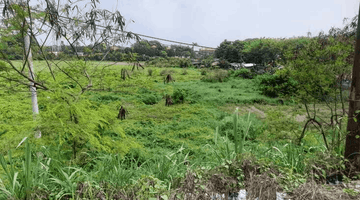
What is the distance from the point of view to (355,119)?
2232 mm

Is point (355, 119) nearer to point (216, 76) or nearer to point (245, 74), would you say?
point (216, 76)

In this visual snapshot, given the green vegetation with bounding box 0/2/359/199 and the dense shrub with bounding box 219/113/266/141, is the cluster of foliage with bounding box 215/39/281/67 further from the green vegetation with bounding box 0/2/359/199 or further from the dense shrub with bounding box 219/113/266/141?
the dense shrub with bounding box 219/113/266/141

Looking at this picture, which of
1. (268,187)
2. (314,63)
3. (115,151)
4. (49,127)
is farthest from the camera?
(314,63)

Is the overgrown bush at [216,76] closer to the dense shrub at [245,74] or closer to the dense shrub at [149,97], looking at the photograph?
the dense shrub at [245,74]

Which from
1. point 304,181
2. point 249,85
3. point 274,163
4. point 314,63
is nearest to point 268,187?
point 304,181

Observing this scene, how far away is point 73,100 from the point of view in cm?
254

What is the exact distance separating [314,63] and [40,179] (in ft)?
12.4

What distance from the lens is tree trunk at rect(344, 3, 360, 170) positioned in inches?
88.2

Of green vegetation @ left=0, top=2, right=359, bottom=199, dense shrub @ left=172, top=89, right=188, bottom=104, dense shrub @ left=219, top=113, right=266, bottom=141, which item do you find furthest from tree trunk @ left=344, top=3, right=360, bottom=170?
dense shrub @ left=172, top=89, right=188, bottom=104

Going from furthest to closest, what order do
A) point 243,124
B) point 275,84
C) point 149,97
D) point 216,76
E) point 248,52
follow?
point 248,52 → point 216,76 → point 275,84 → point 149,97 → point 243,124

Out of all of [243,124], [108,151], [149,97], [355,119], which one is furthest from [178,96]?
[355,119]

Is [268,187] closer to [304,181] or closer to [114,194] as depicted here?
[304,181]

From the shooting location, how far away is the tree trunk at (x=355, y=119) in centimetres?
224

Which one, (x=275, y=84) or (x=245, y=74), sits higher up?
(x=245, y=74)
